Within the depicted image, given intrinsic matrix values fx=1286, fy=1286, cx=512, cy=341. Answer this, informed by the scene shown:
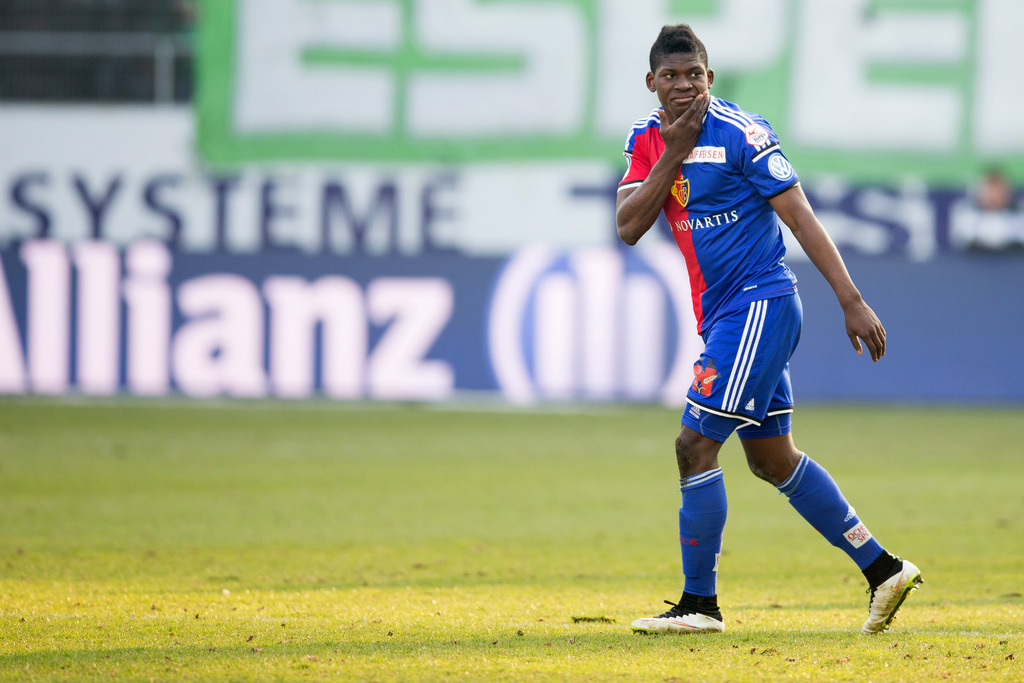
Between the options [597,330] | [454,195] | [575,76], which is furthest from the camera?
[575,76]

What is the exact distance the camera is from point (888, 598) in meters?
4.35

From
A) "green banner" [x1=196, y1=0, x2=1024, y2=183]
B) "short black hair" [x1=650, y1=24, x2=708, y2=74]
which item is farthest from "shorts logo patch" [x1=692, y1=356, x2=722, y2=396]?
"green banner" [x1=196, y1=0, x2=1024, y2=183]

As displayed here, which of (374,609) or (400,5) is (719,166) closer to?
(374,609)

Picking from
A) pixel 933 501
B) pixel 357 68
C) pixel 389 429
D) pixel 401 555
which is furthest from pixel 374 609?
pixel 357 68

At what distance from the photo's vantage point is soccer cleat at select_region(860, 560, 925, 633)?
4332 millimetres

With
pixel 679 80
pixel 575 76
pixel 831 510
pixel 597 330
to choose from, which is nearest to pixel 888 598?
pixel 831 510

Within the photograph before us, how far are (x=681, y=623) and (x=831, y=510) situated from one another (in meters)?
0.67

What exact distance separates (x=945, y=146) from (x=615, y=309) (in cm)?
512

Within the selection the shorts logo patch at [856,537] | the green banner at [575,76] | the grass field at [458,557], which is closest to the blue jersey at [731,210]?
the shorts logo patch at [856,537]

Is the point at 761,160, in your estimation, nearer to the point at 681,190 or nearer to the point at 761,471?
the point at 681,190

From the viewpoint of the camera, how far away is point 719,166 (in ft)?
14.4

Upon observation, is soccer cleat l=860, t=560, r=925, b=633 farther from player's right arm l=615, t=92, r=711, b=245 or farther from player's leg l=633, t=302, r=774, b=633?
player's right arm l=615, t=92, r=711, b=245

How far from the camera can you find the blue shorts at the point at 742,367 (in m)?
4.29

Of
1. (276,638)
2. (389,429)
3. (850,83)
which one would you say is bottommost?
(389,429)
